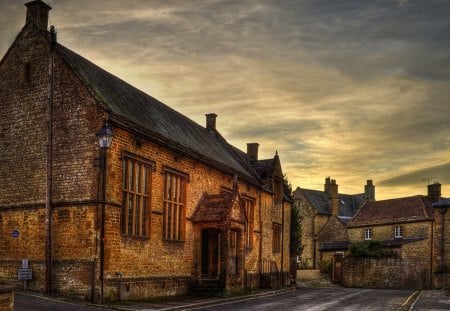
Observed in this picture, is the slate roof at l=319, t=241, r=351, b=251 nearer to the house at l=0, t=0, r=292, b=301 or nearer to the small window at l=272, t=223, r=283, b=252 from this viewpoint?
the small window at l=272, t=223, r=283, b=252

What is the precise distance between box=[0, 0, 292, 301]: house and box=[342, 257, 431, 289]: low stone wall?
83.0ft

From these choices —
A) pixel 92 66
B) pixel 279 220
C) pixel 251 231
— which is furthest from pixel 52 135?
pixel 279 220

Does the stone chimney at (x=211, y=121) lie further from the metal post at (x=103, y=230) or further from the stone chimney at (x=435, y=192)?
the stone chimney at (x=435, y=192)

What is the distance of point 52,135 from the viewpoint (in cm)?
2064

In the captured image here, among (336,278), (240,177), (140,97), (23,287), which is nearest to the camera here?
(23,287)

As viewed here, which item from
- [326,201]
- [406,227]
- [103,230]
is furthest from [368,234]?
[103,230]

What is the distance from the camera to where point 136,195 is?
70.8ft

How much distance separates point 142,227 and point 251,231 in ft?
43.9

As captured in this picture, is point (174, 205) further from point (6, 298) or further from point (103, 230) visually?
point (6, 298)

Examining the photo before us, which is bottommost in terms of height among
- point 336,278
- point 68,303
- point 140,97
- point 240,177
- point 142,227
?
point 336,278

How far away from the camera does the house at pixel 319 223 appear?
67.9 m

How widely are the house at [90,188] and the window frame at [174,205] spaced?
48 mm

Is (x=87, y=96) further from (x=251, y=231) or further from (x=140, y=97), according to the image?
(x=251, y=231)

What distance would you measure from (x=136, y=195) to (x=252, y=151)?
22.7 m
